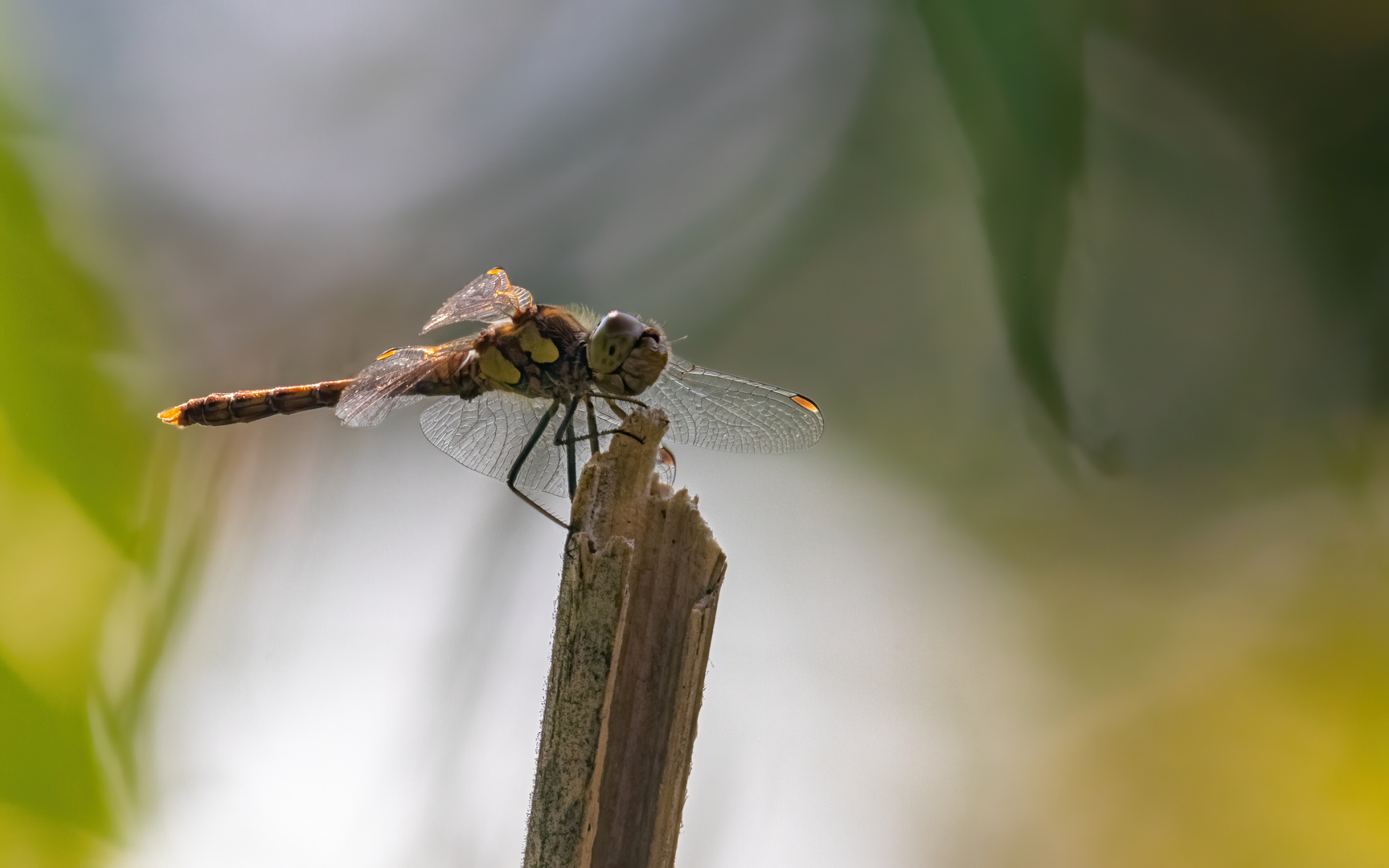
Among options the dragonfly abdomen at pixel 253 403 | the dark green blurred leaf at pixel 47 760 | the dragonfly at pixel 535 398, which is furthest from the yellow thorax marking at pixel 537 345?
the dark green blurred leaf at pixel 47 760

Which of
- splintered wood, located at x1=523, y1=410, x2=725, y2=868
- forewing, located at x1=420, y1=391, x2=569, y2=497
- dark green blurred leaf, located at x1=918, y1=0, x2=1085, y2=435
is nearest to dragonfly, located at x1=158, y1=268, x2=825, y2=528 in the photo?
forewing, located at x1=420, y1=391, x2=569, y2=497

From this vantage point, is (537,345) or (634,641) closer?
(634,641)

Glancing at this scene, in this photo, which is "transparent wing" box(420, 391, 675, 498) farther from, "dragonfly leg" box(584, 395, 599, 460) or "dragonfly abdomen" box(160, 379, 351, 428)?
"dragonfly abdomen" box(160, 379, 351, 428)

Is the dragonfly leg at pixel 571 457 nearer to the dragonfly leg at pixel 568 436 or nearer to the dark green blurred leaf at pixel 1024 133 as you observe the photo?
the dragonfly leg at pixel 568 436

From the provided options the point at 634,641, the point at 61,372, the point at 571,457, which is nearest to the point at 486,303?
the point at 571,457

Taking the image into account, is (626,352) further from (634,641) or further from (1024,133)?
(1024,133)

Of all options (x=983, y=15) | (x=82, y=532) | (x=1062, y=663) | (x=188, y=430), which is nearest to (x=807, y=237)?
(x=983, y=15)

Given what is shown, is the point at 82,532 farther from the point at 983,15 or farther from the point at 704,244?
the point at 983,15
